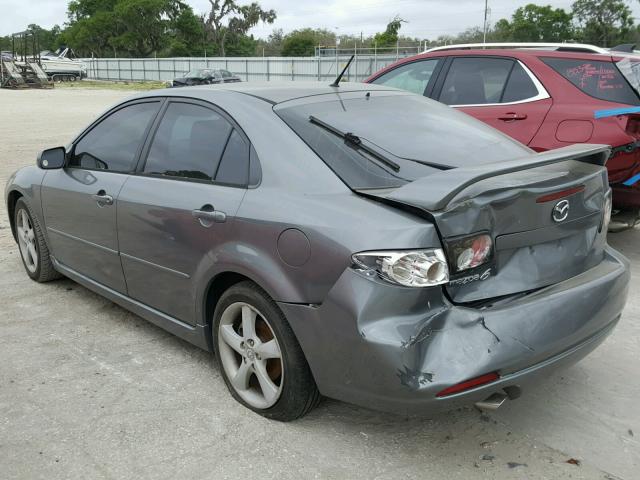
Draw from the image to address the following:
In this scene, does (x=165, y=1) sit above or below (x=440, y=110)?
above

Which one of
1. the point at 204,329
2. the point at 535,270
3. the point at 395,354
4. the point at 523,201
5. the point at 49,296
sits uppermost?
the point at 523,201

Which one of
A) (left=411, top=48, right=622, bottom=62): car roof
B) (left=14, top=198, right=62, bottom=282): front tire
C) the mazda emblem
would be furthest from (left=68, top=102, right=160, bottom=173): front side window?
(left=411, top=48, right=622, bottom=62): car roof

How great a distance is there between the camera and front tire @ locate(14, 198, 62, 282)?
480 cm

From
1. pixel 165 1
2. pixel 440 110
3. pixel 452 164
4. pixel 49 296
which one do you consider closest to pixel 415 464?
pixel 452 164

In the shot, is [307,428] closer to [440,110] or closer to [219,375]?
[219,375]

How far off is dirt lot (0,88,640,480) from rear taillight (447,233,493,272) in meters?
0.86

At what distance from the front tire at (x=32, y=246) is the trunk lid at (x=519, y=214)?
129 inches

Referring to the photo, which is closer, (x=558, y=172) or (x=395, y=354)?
(x=395, y=354)

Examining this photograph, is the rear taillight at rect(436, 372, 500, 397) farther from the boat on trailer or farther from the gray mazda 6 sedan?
the boat on trailer

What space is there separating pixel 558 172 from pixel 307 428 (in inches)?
63.7

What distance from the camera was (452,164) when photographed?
10.0 feet

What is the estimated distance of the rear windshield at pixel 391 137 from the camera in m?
2.86

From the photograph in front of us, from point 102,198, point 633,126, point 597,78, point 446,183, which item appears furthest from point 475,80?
point 446,183

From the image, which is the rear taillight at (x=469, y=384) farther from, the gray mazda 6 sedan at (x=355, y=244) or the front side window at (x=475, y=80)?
the front side window at (x=475, y=80)
